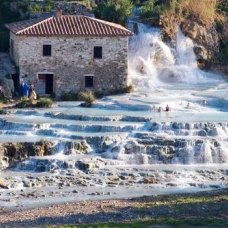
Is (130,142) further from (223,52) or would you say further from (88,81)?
(223,52)

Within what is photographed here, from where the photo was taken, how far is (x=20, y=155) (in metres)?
38.6

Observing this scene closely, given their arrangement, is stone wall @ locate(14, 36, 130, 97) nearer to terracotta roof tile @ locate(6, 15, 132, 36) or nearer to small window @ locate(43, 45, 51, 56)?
small window @ locate(43, 45, 51, 56)

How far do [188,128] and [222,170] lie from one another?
13.6 feet

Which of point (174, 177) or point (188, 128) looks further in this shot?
point (188, 128)

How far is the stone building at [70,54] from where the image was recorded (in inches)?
1933

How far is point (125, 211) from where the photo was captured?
1118 inches

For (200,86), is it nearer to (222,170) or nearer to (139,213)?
(222,170)

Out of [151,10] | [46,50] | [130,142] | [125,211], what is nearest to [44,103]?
[46,50]

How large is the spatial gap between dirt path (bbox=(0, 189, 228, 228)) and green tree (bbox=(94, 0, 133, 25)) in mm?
24582

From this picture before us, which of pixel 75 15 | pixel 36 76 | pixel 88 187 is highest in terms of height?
pixel 75 15

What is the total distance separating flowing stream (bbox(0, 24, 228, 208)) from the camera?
3609 centimetres

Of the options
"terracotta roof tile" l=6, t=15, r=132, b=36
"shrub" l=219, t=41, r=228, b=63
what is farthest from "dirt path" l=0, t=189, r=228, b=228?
"shrub" l=219, t=41, r=228, b=63

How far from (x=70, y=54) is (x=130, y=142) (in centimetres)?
1106

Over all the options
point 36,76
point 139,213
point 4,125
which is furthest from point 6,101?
point 139,213
